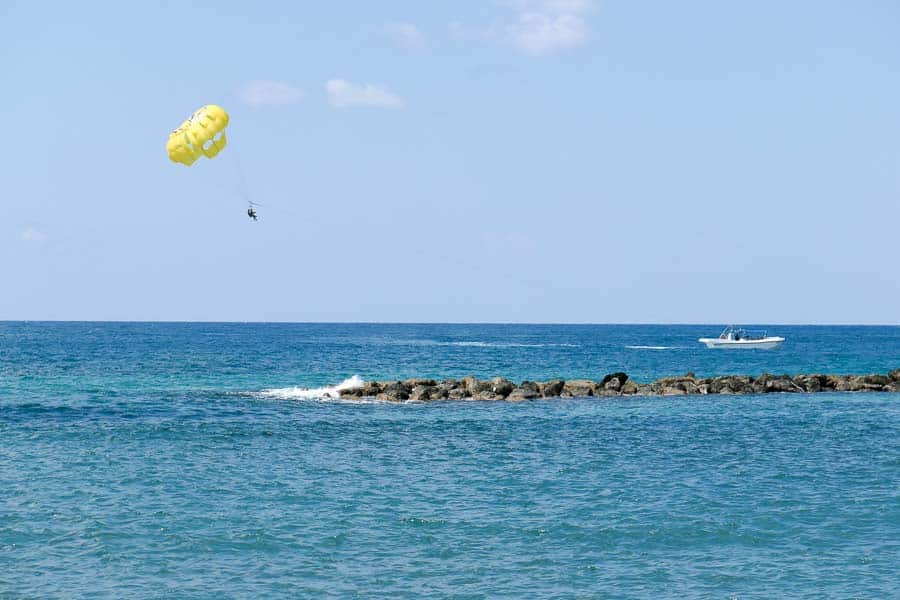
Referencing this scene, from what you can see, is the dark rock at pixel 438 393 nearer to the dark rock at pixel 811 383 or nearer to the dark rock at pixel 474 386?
the dark rock at pixel 474 386

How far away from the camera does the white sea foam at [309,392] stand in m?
54.6

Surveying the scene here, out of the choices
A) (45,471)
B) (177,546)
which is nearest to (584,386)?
(45,471)

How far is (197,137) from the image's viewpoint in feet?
129

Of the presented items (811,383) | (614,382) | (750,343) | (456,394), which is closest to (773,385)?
(811,383)

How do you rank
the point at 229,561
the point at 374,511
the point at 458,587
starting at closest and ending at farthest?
the point at 458,587 → the point at 229,561 → the point at 374,511

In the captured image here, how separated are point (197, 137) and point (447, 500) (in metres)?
21.1

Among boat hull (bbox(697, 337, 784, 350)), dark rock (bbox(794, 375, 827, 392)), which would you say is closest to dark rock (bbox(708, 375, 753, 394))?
dark rock (bbox(794, 375, 827, 392))

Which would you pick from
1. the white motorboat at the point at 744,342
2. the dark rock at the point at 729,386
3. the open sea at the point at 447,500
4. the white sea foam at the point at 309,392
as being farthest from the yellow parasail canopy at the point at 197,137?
the white motorboat at the point at 744,342

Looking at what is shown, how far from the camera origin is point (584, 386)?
184 ft

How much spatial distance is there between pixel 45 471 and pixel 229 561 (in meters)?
12.5

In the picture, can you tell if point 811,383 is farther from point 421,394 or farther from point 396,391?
point 396,391

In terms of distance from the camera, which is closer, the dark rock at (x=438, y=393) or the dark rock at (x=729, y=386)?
the dark rock at (x=438, y=393)

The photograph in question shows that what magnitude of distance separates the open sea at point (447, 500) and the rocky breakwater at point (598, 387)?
9.84 feet

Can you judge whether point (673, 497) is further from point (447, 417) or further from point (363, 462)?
point (447, 417)
